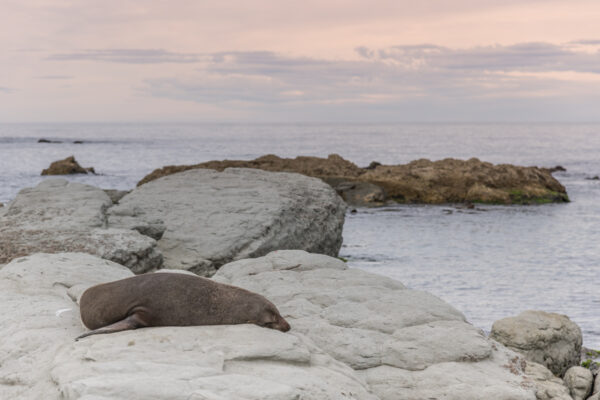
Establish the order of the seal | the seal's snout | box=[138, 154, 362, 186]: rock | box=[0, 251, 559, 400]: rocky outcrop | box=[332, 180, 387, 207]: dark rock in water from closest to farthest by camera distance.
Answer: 1. box=[0, 251, 559, 400]: rocky outcrop
2. the seal
3. the seal's snout
4. box=[332, 180, 387, 207]: dark rock in water
5. box=[138, 154, 362, 186]: rock

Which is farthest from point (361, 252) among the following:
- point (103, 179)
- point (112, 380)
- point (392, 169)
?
point (103, 179)

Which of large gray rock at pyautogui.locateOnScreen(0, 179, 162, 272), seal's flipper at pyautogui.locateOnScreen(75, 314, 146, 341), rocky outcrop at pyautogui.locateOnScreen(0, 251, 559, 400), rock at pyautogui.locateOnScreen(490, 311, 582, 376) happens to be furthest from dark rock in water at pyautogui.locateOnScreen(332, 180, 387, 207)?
seal's flipper at pyautogui.locateOnScreen(75, 314, 146, 341)

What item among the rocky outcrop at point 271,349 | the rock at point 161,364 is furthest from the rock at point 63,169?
the rock at point 161,364

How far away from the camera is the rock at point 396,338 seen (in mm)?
6582

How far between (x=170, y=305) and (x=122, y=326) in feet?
1.69

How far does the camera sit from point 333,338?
7.20 metres

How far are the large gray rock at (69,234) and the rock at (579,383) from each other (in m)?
7.21

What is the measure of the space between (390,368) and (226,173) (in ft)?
38.7

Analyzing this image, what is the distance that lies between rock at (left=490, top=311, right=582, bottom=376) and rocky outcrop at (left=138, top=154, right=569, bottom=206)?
24.1 meters

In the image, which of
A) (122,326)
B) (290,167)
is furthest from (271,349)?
(290,167)

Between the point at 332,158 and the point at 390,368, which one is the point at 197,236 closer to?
the point at 390,368

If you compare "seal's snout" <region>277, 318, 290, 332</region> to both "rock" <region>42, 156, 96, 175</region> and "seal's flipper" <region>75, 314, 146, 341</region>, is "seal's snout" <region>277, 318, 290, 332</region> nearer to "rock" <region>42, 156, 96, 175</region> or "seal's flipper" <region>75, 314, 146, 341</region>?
"seal's flipper" <region>75, 314, 146, 341</region>

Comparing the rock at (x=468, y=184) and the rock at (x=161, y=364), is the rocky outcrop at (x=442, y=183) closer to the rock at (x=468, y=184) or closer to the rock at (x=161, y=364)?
the rock at (x=468, y=184)

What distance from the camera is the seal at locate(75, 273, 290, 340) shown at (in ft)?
20.8
